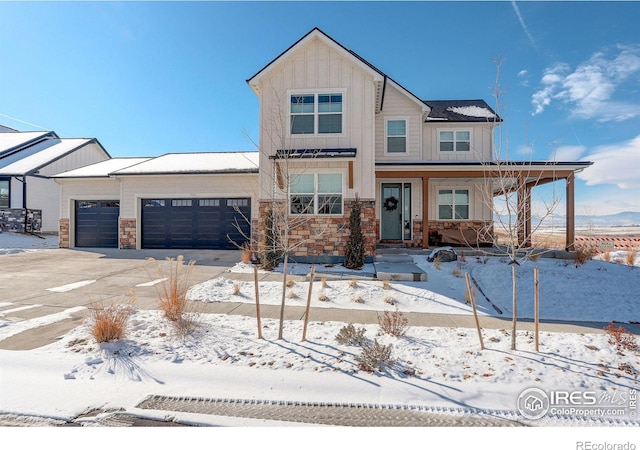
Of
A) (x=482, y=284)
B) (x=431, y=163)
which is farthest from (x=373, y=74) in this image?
(x=482, y=284)

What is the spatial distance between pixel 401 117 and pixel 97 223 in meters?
16.2

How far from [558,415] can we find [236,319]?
4705 mm

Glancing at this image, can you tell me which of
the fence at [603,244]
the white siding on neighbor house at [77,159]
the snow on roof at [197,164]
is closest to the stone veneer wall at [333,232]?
the snow on roof at [197,164]

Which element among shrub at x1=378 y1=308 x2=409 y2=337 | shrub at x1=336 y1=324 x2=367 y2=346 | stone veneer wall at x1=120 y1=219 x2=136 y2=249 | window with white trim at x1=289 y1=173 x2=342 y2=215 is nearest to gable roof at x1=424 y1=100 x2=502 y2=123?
window with white trim at x1=289 y1=173 x2=342 y2=215

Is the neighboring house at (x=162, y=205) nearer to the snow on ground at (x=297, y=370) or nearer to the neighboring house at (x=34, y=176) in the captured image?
the neighboring house at (x=34, y=176)

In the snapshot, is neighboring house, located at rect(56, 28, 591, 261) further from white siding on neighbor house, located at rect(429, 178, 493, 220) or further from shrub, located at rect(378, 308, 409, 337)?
shrub, located at rect(378, 308, 409, 337)

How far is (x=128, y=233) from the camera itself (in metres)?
14.3

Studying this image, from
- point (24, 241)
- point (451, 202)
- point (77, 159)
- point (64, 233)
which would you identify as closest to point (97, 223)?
point (64, 233)

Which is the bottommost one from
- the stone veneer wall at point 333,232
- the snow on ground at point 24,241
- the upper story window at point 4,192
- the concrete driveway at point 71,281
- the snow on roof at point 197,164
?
the concrete driveway at point 71,281

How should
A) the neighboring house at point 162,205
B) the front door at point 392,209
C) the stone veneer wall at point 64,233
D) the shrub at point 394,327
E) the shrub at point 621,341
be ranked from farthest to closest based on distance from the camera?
the stone veneer wall at point 64,233 → the front door at point 392,209 → the neighboring house at point 162,205 → the shrub at point 394,327 → the shrub at point 621,341

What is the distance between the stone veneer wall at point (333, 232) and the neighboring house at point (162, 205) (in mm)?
3584

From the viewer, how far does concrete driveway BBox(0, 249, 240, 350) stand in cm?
525

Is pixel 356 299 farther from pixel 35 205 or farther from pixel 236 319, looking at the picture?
pixel 35 205

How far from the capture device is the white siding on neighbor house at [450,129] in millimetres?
14477
